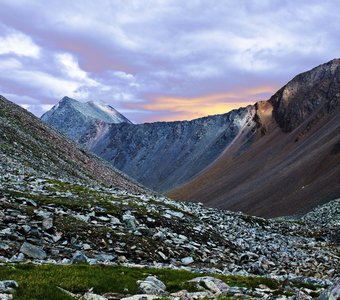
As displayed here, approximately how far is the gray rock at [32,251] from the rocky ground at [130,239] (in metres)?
0.05

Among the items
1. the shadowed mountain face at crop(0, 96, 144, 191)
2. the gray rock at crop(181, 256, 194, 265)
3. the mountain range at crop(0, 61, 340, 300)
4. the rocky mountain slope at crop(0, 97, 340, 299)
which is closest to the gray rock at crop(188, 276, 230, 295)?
the mountain range at crop(0, 61, 340, 300)

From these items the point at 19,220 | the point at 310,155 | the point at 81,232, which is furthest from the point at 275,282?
the point at 310,155

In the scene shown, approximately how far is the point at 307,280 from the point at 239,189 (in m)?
174

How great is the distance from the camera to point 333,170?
150125 mm

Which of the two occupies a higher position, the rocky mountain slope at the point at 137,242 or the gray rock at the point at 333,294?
the gray rock at the point at 333,294

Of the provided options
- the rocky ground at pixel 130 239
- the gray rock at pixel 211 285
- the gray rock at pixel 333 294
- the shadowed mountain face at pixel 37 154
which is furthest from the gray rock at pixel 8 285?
the shadowed mountain face at pixel 37 154

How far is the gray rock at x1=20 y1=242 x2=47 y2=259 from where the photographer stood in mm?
22656

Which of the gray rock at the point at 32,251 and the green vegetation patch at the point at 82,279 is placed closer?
the green vegetation patch at the point at 82,279

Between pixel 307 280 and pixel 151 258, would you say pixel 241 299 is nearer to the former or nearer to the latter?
pixel 307 280

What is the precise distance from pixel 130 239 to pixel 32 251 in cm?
785

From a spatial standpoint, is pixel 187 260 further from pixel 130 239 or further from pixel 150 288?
pixel 150 288

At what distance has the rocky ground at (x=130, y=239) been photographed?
24.8 m

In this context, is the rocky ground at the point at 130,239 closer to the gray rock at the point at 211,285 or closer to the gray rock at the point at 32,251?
A: the gray rock at the point at 32,251

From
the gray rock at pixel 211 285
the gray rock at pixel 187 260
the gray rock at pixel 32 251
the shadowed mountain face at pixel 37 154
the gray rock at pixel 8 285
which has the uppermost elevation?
the shadowed mountain face at pixel 37 154
